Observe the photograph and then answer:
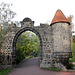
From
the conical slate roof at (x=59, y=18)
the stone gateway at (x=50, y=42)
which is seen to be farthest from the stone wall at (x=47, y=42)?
the conical slate roof at (x=59, y=18)

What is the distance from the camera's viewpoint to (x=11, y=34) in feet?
38.3

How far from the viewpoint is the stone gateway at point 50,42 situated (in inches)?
416

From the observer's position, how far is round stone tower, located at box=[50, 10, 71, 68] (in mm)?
10477

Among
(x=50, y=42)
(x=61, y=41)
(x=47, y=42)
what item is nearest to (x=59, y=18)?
(x=61, y=41)

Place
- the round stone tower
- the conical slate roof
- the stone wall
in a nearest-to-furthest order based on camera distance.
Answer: the round stone tower, the stone wall, the conical slate roof

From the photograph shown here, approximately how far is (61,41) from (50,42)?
4.70 ft

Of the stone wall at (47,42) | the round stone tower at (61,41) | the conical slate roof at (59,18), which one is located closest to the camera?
the round stone tower at (61,41)

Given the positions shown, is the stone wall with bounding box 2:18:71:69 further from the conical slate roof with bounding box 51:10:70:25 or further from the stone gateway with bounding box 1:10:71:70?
the conical slate roof with bounding box 51:10:70:25

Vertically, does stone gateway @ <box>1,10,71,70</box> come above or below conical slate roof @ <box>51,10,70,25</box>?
below

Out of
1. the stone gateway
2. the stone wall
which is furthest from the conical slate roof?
the stone wall

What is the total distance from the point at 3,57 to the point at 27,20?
19.2 ft

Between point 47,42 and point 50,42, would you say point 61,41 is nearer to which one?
point 50,42

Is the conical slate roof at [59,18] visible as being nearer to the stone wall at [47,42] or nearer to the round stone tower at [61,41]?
the round stone tower at [61,41]

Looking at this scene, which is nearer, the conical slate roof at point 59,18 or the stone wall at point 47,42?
the stone wall at point 47,42
